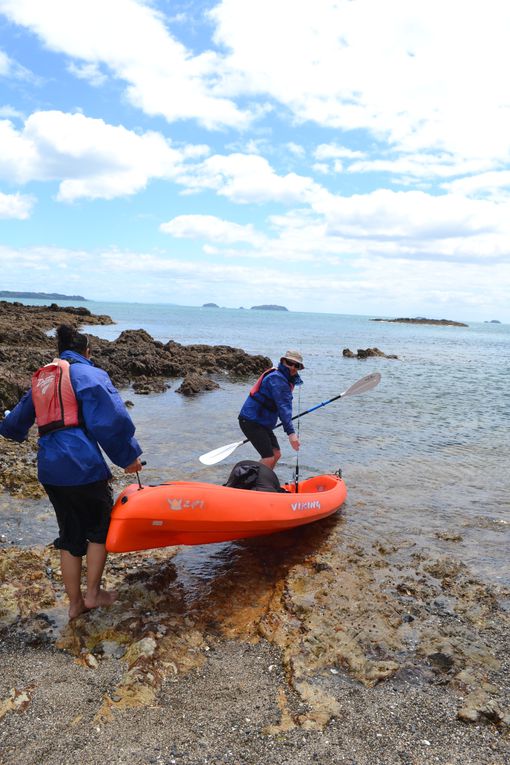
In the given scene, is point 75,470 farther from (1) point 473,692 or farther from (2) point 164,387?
(2) point 164,387

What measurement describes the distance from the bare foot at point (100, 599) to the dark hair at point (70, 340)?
2.00 metres

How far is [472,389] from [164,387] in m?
14.1

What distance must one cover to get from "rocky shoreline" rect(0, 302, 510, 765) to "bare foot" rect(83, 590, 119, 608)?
9cm

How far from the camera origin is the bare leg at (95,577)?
4164 millimetres

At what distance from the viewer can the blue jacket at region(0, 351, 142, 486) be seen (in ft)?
12.6

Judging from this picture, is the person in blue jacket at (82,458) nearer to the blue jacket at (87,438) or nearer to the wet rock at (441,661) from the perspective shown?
the blue jacket at (87,438)

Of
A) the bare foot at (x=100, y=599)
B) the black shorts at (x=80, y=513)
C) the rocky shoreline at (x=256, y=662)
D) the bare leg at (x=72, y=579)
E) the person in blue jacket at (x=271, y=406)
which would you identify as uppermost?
the person in blue jacket at (x=271, y=406)

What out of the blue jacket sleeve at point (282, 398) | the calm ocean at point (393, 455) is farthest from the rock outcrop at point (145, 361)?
the blue jacket sleeve at point (282, 398)

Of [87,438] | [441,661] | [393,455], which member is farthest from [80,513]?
[393,455]

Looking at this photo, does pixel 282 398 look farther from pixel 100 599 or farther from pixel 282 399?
pixel 100 599

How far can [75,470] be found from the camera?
382cm

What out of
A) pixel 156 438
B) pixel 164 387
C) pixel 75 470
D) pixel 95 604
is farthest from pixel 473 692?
pixel 164 387

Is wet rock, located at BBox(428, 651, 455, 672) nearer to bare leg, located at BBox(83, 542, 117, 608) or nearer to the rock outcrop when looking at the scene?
bare leg, located at BBox(83, 542, 117, 608)

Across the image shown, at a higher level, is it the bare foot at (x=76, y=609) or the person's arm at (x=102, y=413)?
the person's arm at (x=102, y=413)
